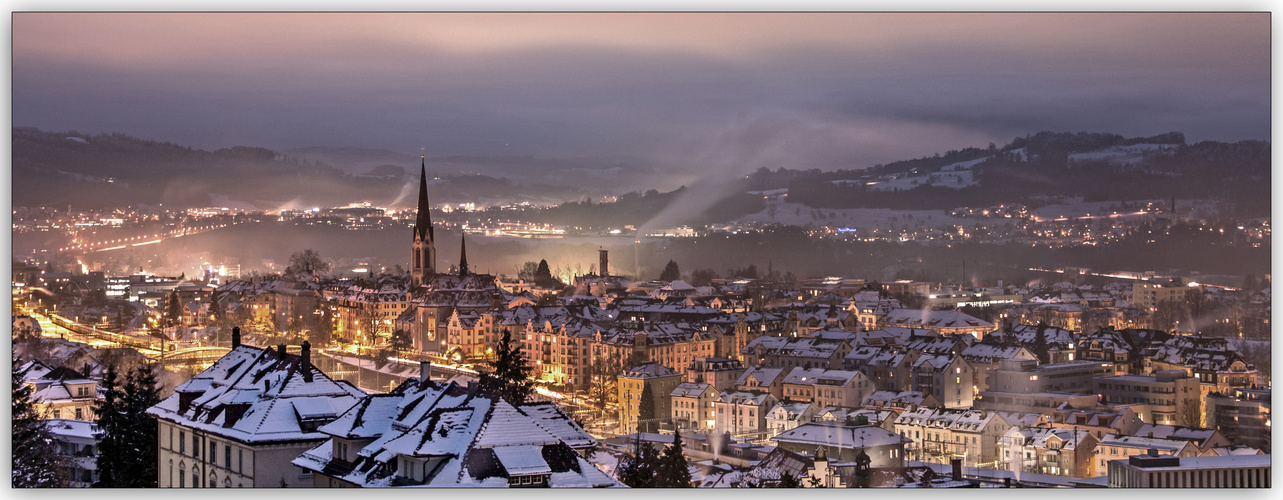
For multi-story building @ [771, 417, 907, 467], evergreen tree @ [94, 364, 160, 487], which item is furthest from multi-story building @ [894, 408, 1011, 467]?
evergreen tree @ [94, 364, 160, 487]

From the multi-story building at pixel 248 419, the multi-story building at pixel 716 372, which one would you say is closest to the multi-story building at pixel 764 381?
the multi-story building at pixel 716 372

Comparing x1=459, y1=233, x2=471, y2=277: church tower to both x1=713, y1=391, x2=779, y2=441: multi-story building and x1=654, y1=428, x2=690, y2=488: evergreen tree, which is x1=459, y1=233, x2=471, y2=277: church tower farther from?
x1=654, y1=428, x2=690, y2=488: evergreen tree

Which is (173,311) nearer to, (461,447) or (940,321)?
(940,321)

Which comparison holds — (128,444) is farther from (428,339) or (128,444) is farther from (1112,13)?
(428,339)

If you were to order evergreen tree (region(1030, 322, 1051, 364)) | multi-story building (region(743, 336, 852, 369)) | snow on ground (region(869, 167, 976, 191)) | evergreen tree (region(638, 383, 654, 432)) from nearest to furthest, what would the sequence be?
evergreen tree (region(638, 383, 654, 432)) < evergreen tree (region(1030, 322, 1051, 364)) < multi-story building (region(743, 336, 852, 369)) < snow on ground (region(869, 167, 976, 191))

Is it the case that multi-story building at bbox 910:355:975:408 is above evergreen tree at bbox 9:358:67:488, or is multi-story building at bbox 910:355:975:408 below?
below

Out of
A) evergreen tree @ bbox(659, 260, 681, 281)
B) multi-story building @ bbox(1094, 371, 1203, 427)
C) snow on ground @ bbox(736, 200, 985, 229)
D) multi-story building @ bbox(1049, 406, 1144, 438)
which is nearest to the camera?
multi-story building @ bbox(1049, 406, 1144, 438)

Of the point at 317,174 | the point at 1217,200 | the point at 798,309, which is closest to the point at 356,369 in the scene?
the point at 317,174
